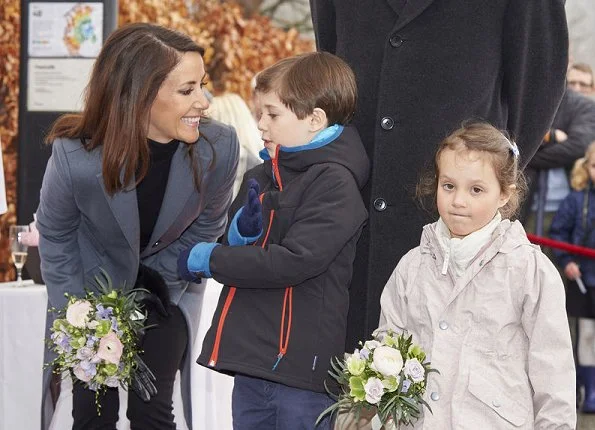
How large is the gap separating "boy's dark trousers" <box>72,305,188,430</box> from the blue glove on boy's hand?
80cm

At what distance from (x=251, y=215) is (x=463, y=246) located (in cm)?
55

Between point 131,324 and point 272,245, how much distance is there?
715 millimetres

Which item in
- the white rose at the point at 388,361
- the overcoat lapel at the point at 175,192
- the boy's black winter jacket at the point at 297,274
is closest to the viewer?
the white rose at the point at 388,361

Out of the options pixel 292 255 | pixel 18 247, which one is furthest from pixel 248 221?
pixel 18 247

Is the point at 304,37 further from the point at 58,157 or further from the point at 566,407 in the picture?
the point at 566,407

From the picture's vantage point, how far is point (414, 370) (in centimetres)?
247

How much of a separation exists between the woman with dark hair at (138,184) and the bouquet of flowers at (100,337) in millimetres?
167

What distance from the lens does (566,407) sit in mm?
2436

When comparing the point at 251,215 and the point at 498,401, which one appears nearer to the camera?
the point at 498,401

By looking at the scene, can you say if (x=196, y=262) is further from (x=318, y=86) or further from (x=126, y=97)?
(x=126, y=97)

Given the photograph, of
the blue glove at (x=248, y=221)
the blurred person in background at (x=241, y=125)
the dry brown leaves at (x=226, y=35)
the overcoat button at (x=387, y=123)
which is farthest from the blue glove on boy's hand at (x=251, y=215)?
the dry brown leaves at (x=226, y=35)

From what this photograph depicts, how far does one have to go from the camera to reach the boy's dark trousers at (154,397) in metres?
3.44

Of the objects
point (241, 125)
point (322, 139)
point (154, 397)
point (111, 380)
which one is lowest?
point (154, 397)

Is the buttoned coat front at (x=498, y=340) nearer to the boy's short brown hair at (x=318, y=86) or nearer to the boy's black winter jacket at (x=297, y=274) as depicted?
the boy's black winter jacket at (x=297, y=274)
